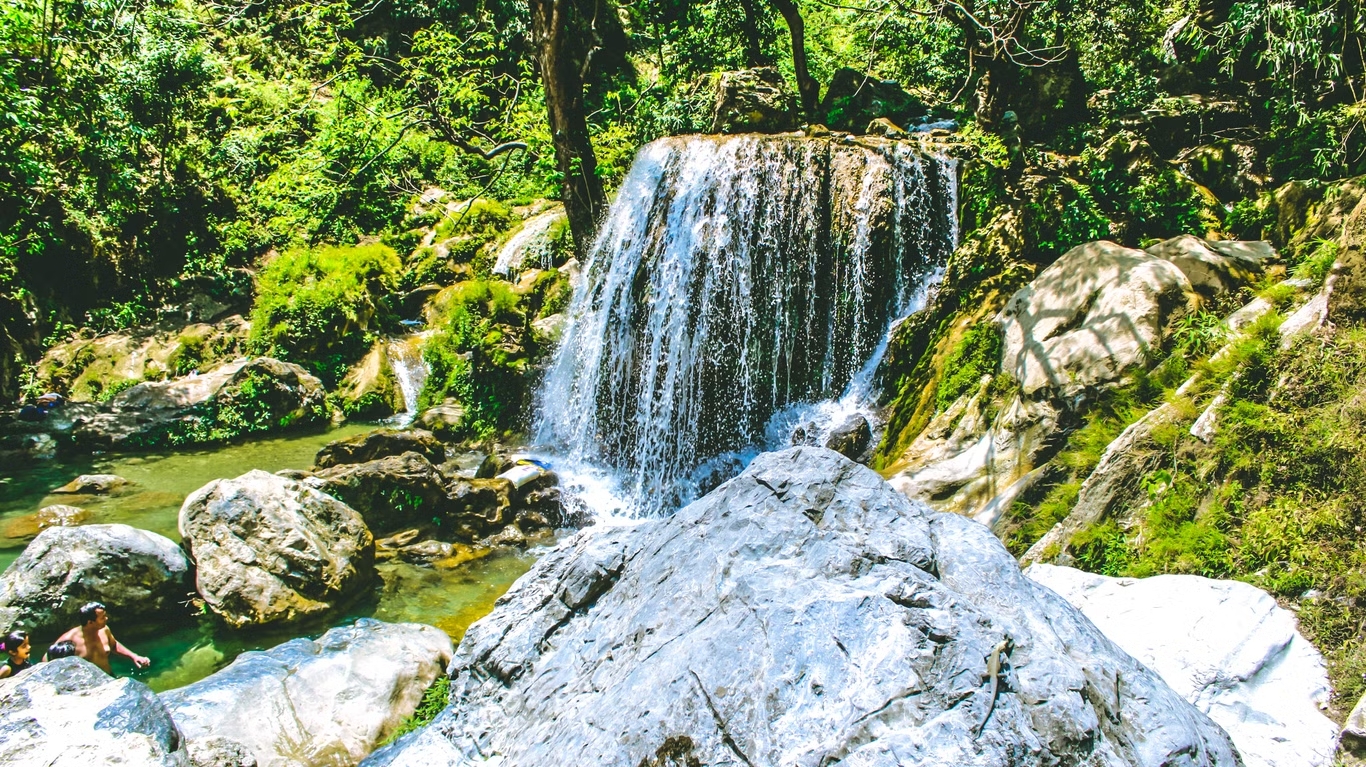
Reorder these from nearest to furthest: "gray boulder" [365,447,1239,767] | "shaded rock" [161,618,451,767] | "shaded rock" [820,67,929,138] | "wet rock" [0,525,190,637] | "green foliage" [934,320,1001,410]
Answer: "gray boulder" [365,447,1239,767] → "shaded rock" [161,618,451,767] → "wet rock" [0,525,190,637] → "green foliage" [934,320,1001,410] → "shaded rock" [820,67,929,138]

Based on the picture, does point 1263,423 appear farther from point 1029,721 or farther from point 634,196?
point 634,196

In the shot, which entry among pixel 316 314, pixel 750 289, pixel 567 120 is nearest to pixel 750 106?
pixel 567 120

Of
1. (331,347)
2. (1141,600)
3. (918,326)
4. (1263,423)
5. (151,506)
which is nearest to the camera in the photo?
(1141,600)

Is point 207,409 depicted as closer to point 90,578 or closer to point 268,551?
point 90,578

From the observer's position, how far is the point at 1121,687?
2.49 meters

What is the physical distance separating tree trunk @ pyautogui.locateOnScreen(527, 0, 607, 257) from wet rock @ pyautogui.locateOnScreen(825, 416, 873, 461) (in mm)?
6266

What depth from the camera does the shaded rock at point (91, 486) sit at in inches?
389

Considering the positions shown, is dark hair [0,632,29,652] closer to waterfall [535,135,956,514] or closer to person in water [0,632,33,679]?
person in water [0,632,33,679]

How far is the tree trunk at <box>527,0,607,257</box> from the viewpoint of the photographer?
10.9 meters

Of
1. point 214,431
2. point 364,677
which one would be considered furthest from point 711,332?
point 214,431

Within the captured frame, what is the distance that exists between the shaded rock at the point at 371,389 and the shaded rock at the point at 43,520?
4.93m

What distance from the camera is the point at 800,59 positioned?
557 inches

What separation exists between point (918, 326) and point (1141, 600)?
517 cm

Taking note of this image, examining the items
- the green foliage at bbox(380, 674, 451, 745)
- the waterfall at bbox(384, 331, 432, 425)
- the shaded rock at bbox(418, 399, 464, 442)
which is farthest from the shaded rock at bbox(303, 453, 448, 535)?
the waterfall at bbox(384, 331, 432, 425)
